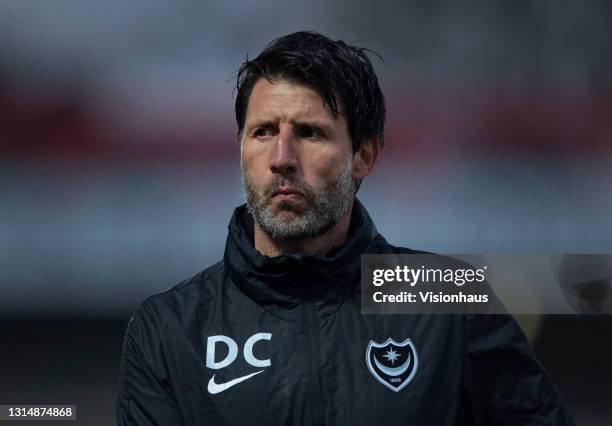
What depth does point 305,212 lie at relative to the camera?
206cm

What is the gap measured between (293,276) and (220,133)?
2810 mm

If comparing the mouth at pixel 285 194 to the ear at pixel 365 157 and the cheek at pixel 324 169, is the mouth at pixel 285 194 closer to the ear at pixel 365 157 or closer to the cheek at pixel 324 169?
the cheek at pixel 324 169

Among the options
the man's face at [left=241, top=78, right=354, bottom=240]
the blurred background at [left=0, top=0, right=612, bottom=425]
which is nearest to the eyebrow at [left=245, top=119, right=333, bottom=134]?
the man's face at [left=241, top=78, right=354, bottom=240]

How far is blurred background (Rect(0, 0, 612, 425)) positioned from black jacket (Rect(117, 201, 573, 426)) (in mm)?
2464

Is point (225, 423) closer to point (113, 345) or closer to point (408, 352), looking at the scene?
point (408, 352)

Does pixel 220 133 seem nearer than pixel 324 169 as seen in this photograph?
No

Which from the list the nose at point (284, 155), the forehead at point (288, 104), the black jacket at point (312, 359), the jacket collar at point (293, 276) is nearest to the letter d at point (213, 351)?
the black jacket at point (312, 359)

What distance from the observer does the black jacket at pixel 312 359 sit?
1.94 metres

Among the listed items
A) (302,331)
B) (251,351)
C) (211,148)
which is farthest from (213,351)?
(211,148)

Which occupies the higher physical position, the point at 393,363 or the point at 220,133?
the point at 220,133

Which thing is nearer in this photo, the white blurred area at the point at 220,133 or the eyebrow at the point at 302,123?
the eyebrow at the point at 302,123

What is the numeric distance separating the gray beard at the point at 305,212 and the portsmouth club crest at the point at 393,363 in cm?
27

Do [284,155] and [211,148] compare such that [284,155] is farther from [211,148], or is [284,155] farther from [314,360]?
[211,148]

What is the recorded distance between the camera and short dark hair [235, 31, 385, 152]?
2.14 m
